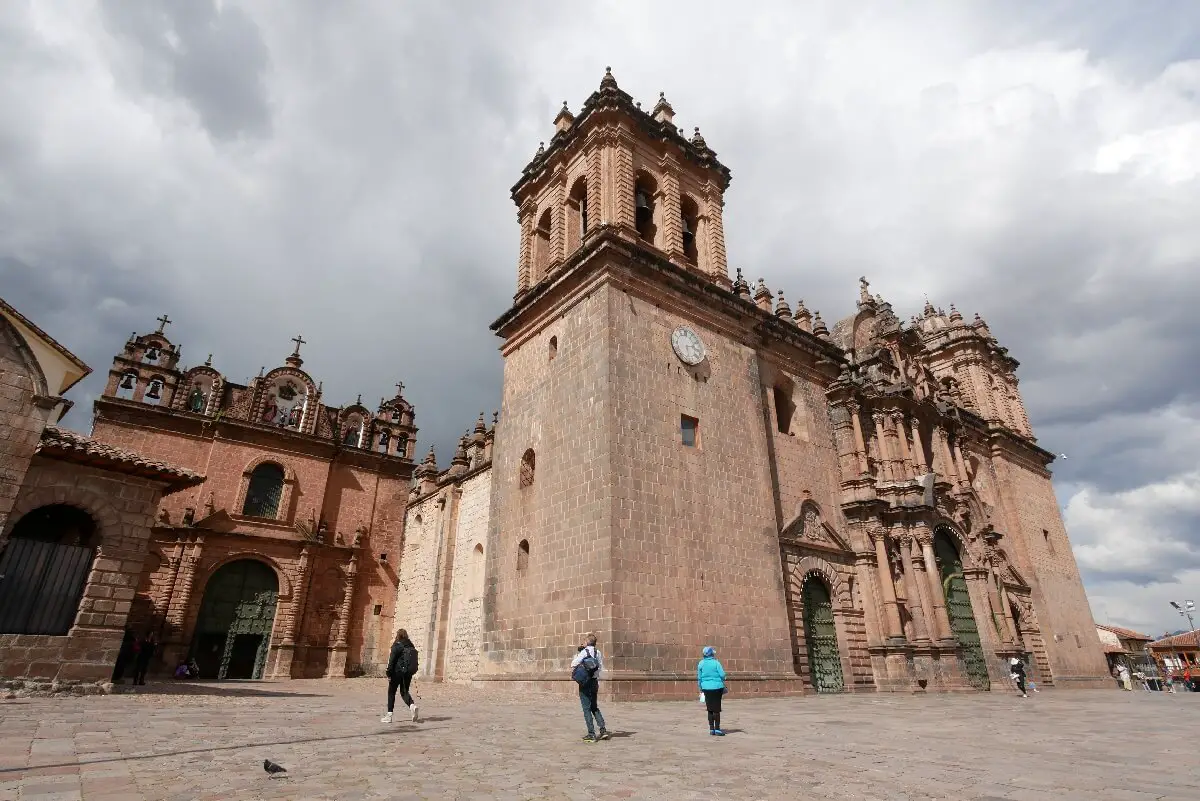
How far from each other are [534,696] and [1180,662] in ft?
223

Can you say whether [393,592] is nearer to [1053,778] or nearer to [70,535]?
→ [70,535]

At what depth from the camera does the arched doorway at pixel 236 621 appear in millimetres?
23438

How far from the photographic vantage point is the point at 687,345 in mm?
16734

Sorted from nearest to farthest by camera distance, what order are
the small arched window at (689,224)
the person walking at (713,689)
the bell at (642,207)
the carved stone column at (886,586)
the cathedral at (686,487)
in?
the person walking at (713,689) < the cathedral at (686,487) < the carved stone column at (886,586) < the bell at (642,207) < the small arched window at (689,224)

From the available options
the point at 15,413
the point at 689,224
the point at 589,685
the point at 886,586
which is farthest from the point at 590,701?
the point at 689,224

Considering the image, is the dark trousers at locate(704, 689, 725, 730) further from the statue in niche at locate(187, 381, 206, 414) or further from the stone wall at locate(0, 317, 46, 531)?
the statue in niche at locate(187, 381, 206, 414)

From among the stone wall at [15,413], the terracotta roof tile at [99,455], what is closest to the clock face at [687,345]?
the terracotta roof tile at [99,455]

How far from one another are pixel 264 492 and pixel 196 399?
15.5ft

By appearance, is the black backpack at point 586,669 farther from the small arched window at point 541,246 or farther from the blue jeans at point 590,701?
the small arched window at point 541,246

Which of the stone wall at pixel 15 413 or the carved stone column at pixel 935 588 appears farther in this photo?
the carved stone column at pixel 935 588

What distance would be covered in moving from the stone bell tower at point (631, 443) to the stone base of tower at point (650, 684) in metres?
0.05

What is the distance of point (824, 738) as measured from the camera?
25.3 ft

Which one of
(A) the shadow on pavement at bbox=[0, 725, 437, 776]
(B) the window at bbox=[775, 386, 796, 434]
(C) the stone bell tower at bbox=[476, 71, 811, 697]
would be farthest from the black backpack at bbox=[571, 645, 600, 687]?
(B) the window at bbox=[775, 386, 796, 434]

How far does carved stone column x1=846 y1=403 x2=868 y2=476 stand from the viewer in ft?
67.5
